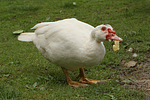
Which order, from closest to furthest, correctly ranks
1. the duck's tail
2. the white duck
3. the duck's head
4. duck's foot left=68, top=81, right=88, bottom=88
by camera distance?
the duck's head → the white duck → duck's foot left=68, top=81, right=88, bottom=88 → the duck's tail

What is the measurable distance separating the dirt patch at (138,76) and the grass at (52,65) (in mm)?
147

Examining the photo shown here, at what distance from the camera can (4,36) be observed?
6.50 m

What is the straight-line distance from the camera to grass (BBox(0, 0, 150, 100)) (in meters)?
3.33

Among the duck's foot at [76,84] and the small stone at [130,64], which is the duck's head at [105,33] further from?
the small stone at [130,64]

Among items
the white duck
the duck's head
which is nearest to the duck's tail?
the white duck

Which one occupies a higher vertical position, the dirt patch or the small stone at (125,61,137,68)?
the small stone at (125,61,137,68)

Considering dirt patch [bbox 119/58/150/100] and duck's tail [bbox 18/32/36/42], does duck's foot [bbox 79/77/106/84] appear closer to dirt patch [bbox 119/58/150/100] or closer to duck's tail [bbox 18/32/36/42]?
dirt patch [bbox 119/58/150/100]

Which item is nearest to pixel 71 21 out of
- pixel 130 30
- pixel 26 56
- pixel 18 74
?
pixel 18 74

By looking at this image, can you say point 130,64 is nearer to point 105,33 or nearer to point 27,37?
point 105,33

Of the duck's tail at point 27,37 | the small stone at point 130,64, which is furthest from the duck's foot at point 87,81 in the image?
the duck's tail at point 27,37

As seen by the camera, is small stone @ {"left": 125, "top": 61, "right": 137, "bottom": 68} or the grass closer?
the grass

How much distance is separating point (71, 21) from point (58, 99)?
1.43 meters

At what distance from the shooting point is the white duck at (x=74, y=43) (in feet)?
10.3

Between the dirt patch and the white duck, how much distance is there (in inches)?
23.2
